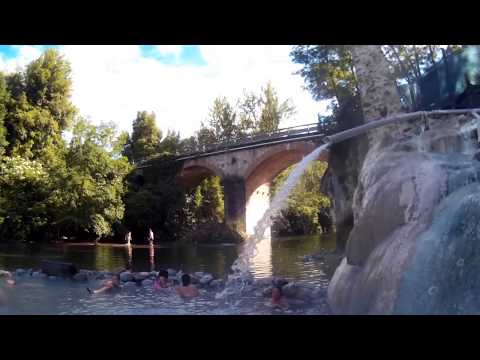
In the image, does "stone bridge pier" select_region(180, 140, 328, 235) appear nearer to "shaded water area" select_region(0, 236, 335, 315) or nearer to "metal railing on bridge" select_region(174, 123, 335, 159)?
"metal railing on bridge" select_region(174, 123, 335, 159)

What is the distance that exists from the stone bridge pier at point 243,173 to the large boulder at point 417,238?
1499 cm

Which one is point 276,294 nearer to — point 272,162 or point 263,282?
point 263,282

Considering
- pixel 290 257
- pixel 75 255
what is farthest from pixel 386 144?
pixel 75 255

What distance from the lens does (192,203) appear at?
2180 cm

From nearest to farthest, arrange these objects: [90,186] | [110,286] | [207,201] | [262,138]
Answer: [110,286]
[90,186]
[262,138]
[207,201]

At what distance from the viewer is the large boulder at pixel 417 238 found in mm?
3631

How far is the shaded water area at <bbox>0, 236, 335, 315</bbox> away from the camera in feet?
19.5

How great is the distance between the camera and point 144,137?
76.4ft

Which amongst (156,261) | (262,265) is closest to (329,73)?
(262,265)

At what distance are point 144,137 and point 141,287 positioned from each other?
1606 cm

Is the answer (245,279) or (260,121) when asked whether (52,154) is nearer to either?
(260,121)

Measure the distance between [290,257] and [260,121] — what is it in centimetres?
1136

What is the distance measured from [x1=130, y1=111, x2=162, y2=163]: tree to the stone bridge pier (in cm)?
222

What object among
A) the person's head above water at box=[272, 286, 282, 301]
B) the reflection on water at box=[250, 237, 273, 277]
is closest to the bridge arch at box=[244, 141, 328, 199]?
the reflection on water at box=[250, 237, 273, 277]
